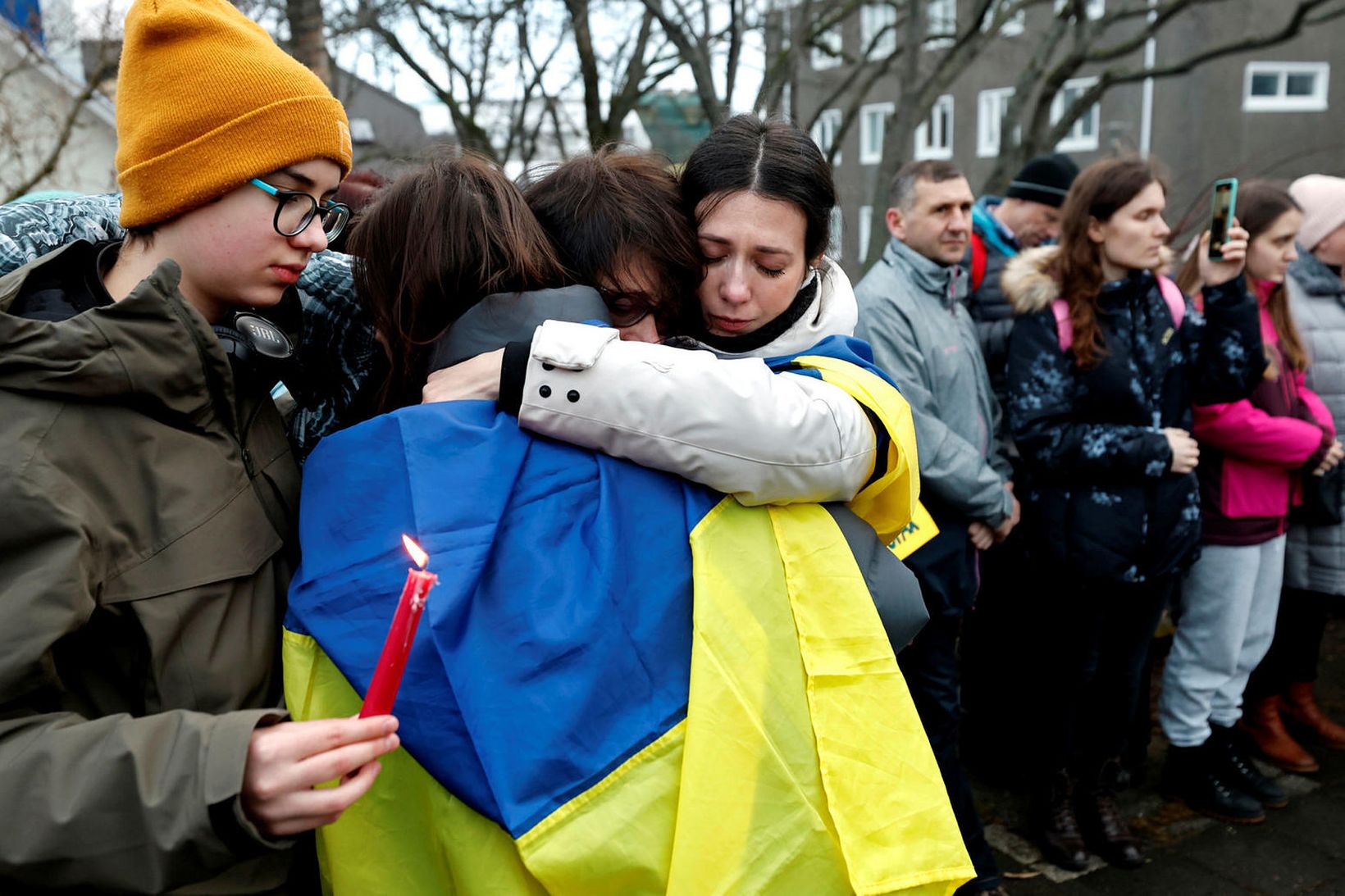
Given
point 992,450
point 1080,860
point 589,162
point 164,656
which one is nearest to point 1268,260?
point 992,450

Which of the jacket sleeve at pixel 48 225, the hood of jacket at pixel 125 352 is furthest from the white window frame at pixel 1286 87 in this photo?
the hood of jacket at pixel 125 352

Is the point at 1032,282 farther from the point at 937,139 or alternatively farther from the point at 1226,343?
the point at 937,139

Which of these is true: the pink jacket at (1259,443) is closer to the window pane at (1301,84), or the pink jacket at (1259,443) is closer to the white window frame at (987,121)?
the window pane at (1301,84)

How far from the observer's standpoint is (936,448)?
344 cm

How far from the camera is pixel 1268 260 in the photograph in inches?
161

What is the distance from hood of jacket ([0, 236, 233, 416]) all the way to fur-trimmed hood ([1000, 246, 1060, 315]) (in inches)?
115

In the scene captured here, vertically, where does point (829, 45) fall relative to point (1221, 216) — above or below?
above

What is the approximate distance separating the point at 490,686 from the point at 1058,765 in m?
3.09

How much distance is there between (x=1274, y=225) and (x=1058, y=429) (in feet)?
4.58

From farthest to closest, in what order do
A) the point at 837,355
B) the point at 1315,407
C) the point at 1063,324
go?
the point at 1315,407 < the point at 1063,324 < the point at 837,355

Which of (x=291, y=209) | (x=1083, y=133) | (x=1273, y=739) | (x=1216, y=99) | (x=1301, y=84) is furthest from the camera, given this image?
(x=1083, y=133)

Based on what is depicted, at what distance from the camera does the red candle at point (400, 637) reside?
3.14ft

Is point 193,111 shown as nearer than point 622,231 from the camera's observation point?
Yes

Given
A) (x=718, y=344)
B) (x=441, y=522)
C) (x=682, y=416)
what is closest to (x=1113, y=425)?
(x=718, y=344)
